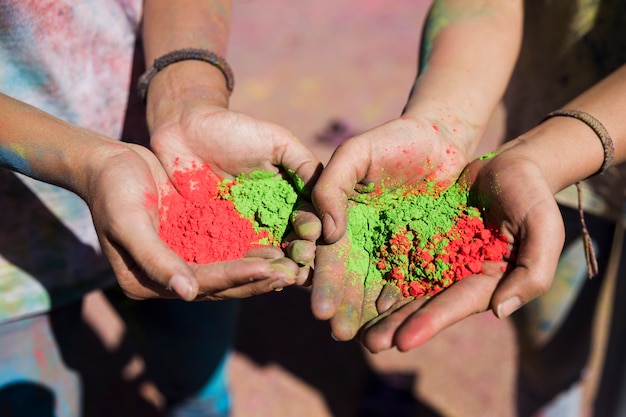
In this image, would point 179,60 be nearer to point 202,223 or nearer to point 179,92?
point 179,92

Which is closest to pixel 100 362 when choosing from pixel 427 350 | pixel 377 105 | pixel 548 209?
pixel 427 350

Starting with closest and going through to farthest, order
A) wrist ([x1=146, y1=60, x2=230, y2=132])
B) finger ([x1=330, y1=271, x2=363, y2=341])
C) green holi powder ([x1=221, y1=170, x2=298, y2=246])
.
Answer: finger ([x1=330, y1=271, x2=363, y2=341]), green holi powder ([x1=221, y1=170, x2=298, y2=246]), wrist ([x1=146, y1=60, x2=230, y2=132])

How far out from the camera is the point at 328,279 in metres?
1.75

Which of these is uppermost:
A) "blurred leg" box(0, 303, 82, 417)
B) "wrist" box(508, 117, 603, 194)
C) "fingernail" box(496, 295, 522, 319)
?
"wrist" box(508, 117, 603, 194)

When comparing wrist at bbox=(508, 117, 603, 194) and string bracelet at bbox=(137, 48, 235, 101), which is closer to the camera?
wrist at bbox=(508, 117, 603, 194)

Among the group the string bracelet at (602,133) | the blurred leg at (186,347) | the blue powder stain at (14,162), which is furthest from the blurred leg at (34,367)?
the string bracelet at (602,133)

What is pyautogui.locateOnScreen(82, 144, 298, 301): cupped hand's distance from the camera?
154 cm

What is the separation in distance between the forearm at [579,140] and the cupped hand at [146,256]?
0.93 meters

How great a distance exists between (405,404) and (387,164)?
2.10 m

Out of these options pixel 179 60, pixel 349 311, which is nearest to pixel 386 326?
pixel 349 311

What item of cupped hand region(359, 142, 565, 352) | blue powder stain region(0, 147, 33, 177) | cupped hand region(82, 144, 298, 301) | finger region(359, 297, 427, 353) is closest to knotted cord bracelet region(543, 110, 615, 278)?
cupped hand region(359, 142, 565, 352)

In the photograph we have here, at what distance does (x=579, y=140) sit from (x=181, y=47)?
5.02 feet

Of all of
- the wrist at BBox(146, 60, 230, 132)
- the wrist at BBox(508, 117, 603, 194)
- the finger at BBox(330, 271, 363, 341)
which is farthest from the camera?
the wrist at BBox(146, 60, 230, 132)

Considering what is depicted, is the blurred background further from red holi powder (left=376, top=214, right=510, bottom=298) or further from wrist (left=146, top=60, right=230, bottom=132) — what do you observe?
wrist (left=146, top=60, right=230, bottom=132)
